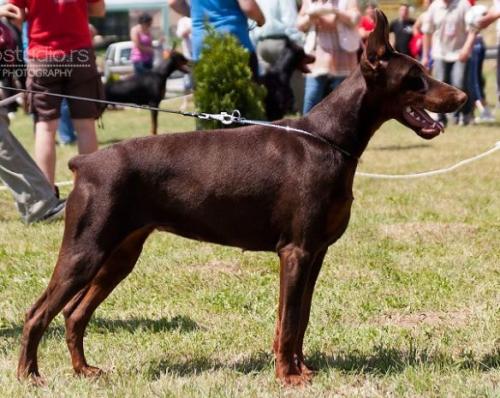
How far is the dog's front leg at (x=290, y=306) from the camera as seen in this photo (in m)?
3.71

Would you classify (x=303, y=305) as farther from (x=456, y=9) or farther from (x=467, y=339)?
(x=456, y=9)

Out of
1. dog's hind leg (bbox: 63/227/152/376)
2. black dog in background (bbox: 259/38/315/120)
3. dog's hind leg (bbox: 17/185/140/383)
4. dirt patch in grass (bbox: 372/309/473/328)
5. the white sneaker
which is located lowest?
the white sneaker

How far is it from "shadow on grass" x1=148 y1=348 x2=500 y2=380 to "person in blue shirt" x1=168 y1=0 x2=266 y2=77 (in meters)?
4.37

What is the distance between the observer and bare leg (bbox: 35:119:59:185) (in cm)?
734

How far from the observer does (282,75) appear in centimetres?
1257

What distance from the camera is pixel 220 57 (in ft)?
27.7

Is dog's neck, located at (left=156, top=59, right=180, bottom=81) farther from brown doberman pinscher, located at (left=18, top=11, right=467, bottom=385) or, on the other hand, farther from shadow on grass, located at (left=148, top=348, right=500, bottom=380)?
brown doberman pinscher, located at (left=18, top=11, right=467, bottom=385)

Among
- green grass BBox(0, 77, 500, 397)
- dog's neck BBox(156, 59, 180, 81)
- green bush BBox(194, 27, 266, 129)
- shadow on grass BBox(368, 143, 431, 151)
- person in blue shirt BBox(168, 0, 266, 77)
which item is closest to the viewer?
green grass BBox(0, 77, 500, 397)

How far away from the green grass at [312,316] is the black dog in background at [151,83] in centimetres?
834

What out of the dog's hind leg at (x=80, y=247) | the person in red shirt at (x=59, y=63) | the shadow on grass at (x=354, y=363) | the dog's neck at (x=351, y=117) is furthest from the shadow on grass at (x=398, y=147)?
the dog's hind leg at (x=80, y=247)

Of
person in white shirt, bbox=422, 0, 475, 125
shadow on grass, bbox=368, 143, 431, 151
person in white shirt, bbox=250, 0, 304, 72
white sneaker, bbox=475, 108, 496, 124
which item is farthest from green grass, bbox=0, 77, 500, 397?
white sneaker, bbox=475, 108, 496, 124

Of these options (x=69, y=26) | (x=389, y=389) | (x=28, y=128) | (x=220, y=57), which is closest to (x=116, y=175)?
(x=389, y=389)

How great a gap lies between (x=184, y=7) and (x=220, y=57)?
174cm

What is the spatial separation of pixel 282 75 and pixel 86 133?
18.4ft
